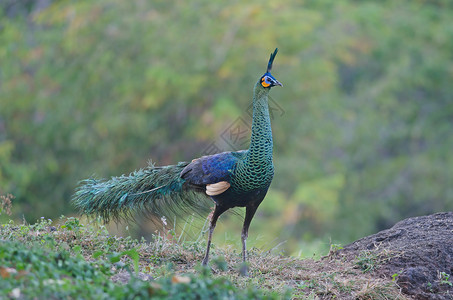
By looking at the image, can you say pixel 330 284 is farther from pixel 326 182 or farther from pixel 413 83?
pixel 413 83

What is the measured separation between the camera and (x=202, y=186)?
19.6 ft

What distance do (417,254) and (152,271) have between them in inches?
94.6

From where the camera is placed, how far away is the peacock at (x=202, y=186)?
5.74 meters

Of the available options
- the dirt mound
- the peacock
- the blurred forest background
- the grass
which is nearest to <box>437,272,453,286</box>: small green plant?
the dirt mound

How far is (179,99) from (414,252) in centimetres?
1119

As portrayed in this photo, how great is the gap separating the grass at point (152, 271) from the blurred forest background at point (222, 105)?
777cm

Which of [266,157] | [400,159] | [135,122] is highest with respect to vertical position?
[266,157]

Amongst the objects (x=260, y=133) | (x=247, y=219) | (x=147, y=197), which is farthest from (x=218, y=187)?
(x=147, y=197)

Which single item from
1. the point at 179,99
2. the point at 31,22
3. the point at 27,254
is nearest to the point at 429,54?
the point at 179,99

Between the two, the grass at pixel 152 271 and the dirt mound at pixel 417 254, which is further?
the dirt mound at pixel 417 254

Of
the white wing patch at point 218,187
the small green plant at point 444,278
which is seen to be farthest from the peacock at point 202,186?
the small green plant at point 444,278

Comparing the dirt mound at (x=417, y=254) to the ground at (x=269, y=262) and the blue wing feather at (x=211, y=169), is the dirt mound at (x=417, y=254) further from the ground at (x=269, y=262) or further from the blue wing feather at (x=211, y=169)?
the blue wing feather at (x=211, y=169)

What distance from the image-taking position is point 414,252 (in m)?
6.00

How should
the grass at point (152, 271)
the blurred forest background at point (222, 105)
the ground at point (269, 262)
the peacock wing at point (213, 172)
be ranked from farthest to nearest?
the blurred forest background at point (222, 105) → the peacock wing at point (213, 172) → the ground at point (269, 262) → the grass at point (152, 271)
